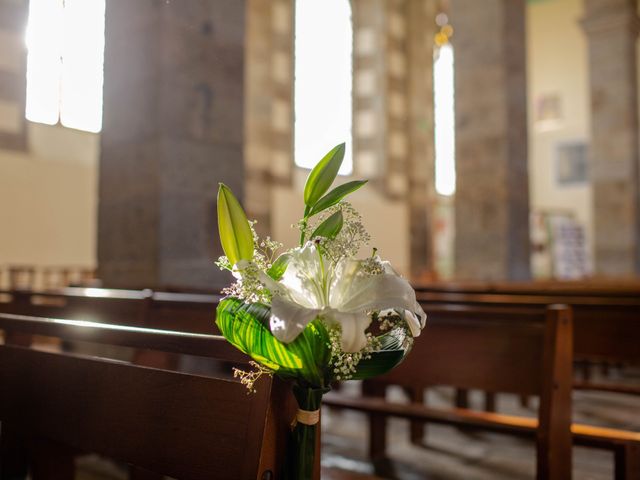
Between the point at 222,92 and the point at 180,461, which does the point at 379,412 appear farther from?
the point at 222,92

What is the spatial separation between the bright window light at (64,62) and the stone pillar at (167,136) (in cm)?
388

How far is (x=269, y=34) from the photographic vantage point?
902 centimetres

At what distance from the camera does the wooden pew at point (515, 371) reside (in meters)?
1.97

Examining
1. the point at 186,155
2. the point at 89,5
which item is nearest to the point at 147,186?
the point at 186,155

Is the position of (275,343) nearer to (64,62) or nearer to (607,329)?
(607,329)

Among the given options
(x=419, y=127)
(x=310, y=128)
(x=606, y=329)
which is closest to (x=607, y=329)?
(x=606, y=329)

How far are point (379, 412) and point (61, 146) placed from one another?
6.27 metres

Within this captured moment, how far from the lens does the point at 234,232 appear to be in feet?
3.73

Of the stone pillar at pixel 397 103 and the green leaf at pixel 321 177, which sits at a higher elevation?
the stone pillar at pixel 397 103

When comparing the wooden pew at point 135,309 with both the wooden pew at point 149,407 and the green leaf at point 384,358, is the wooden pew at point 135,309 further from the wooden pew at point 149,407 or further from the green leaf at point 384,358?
the green leaf at point 384,358

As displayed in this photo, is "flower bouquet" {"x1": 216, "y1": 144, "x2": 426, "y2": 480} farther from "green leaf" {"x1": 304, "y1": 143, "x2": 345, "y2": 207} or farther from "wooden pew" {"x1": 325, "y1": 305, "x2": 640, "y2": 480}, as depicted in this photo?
"wooden pew" {"x1": 325, "y1": 305, "x2": 640, "y2": 480}

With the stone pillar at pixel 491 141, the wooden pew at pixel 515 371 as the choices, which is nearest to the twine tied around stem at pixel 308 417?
the wooden pew at pixel 515 371

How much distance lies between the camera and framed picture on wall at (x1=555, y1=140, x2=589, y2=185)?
577 inches

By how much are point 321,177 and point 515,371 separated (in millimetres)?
1310
